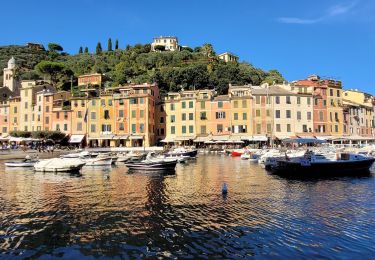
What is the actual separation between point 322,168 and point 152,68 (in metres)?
105

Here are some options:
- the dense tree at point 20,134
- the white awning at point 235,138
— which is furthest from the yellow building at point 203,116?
the dense tree at point 20,134

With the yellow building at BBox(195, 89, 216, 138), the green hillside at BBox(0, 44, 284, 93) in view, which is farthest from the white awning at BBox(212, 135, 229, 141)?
the green hillside at BBox(0, 44, 284, 93)

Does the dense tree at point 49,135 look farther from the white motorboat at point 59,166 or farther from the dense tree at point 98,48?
the dense tree at point 98,48

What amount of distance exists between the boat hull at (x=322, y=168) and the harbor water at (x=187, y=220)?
6.29 meters

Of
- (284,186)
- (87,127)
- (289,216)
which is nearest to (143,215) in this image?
(289,216)

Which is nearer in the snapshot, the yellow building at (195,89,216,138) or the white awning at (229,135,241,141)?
the white awning at (229,135,241,141)

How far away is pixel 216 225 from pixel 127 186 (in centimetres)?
1356

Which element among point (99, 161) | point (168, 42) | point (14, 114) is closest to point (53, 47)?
point (168, 42)

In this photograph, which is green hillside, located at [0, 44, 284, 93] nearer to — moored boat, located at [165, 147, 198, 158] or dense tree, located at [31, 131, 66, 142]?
dense tree, located at [31, 131, 66, 142]

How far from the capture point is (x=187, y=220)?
17.0 metres

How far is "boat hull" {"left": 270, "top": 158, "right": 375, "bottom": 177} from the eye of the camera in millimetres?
35469

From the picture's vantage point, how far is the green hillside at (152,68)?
110000 mm

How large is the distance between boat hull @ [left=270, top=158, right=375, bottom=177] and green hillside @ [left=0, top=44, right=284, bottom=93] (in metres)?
69.8

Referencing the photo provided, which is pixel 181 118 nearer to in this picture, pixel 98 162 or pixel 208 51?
pixel 98 162
